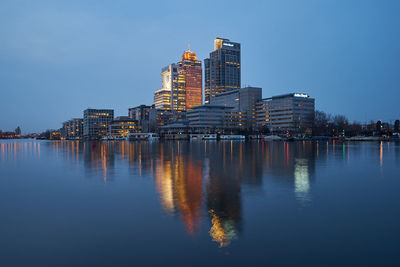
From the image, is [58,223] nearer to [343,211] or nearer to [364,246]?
[364,246]

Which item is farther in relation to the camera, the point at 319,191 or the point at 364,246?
the point at 319,191

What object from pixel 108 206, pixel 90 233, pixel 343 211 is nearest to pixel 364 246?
pixel 343 211

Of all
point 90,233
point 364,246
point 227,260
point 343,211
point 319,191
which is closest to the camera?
point 227,260

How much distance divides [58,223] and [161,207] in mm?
4241

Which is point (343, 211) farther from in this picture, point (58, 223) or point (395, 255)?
point (58, 223)

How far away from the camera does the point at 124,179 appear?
21.5 metres

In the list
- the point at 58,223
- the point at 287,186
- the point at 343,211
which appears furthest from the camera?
the point at 287,186

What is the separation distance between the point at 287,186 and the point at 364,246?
30.1 ft

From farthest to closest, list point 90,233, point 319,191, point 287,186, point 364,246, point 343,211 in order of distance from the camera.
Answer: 1. point 287,186
2. point 319,191
3. point 343,211
4. point 90,233
5. point 364,246

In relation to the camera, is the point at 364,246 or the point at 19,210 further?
the point at 19,210

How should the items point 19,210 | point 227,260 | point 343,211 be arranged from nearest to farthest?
point 227,260, point 343,211, point 19,210

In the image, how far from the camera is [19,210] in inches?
526

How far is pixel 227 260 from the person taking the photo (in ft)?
25.2

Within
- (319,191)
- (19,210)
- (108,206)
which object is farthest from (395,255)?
(19,210)
